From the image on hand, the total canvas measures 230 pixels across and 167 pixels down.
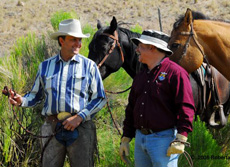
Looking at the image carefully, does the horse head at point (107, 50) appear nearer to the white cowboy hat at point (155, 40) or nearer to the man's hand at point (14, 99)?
the man's hand at point (14, 99)

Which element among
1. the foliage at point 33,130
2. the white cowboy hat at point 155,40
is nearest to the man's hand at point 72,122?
the white cowboy hat at point 155,40

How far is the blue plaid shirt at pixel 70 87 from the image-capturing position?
13.8 feet

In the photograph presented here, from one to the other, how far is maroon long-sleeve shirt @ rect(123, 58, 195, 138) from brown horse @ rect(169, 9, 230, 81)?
1312 millimetres

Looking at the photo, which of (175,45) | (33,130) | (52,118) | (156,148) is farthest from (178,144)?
(33,130)

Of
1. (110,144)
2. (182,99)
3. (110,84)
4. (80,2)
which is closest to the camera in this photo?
(182,99)

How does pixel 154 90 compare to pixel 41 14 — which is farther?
pixel 41 14

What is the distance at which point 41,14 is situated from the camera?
26750 millimetres

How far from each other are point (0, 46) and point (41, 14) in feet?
22.5

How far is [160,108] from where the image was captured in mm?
3621

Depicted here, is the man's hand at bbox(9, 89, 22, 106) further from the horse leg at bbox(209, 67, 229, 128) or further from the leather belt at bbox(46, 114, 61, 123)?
the horse leg at bbox(209, 67, 229, 128)

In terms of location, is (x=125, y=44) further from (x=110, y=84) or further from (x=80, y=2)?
(x=80, y=2)

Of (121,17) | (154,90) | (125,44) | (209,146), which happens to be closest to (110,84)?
(125,44)

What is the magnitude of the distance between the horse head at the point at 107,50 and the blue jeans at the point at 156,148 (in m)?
2.41

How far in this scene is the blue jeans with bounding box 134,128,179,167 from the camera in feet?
11.7
